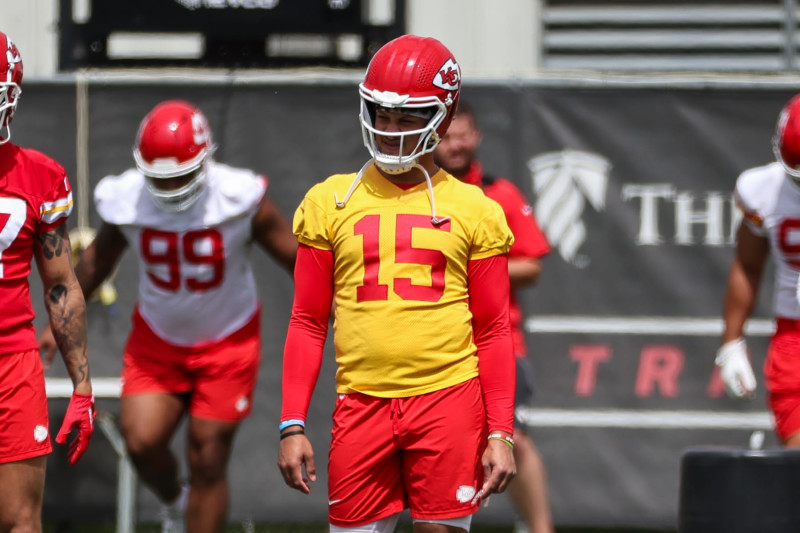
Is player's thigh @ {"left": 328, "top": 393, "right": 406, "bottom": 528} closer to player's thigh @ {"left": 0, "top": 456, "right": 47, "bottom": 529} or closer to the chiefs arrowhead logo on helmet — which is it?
the chiefs arrowhead logo on helmet

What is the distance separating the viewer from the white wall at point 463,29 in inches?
349

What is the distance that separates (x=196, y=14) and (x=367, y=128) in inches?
119

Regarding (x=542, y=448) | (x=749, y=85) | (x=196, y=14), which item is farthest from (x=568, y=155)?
(x=196, y=14)

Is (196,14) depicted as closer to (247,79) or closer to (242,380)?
(247,79)

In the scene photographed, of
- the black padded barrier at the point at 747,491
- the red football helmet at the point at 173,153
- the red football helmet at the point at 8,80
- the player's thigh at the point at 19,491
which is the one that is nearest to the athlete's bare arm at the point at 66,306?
the player's thigh at the point at 19,491

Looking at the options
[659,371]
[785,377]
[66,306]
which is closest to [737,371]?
[785,377]

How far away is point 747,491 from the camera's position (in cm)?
355

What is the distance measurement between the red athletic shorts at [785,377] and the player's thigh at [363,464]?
1753 millimetres

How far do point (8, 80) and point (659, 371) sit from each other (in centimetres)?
356

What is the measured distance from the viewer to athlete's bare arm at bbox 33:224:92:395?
4.30 m

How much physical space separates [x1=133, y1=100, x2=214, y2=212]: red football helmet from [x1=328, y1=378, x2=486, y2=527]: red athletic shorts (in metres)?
1.78

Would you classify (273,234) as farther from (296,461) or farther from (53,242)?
(296,461)

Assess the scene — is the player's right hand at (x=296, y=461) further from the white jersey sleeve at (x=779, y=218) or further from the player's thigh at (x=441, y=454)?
the white jersey sleeve at (x=779, y=218)

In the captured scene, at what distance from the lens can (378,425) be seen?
12.1ft
